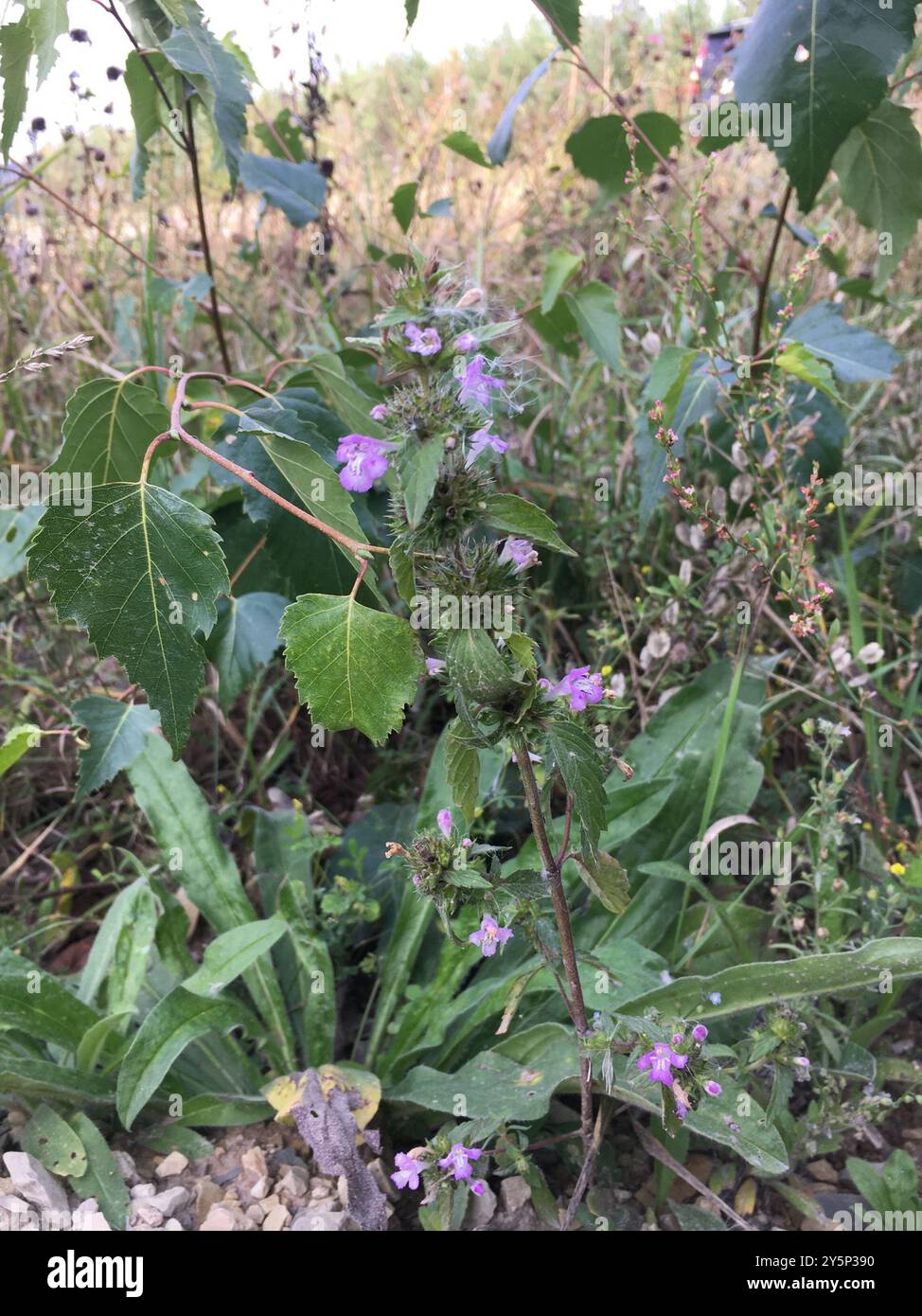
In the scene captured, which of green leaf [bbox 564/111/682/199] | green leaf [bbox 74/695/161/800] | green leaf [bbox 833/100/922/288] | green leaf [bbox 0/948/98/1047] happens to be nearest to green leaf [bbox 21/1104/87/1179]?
green leaf [bbox 0/948/98/1047]

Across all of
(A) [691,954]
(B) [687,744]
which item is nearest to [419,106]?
(B) [687,744]

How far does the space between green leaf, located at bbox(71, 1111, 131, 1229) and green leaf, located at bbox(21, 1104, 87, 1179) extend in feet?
0.06

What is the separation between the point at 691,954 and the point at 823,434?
1.02 m

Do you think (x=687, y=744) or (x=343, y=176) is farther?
(x=343, y=176)

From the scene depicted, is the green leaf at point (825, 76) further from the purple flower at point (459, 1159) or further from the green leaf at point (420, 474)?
the purple flower at point (459, 1159)

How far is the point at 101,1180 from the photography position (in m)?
1.51

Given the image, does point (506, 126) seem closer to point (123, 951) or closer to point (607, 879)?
point (607, 879)

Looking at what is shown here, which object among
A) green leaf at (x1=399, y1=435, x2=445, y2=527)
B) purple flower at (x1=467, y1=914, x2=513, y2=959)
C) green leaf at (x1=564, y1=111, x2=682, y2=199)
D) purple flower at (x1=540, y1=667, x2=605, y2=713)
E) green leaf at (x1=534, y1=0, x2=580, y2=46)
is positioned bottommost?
purple flower at (x1=467, y1=914, x2=513, y2=959)

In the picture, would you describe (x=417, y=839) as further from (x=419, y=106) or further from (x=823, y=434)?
(x=419, y=106)

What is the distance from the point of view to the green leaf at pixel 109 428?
1378 mm

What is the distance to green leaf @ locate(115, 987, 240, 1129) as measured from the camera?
5.01 feet

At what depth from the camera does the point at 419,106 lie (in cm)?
547

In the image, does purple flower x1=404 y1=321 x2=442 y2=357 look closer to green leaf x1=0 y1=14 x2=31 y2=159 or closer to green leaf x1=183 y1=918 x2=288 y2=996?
green leaf x1=0 y1=14 x2=31 y2=159

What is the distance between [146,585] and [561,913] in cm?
61
